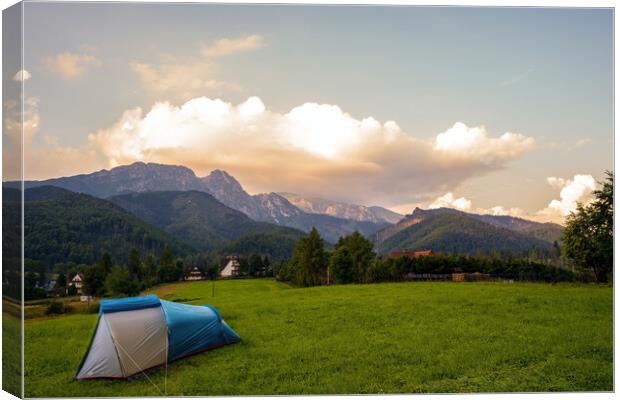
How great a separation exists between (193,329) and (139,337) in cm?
78

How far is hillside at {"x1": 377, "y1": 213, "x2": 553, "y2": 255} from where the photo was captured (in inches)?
364

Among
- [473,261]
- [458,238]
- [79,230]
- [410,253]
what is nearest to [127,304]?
[79,230]

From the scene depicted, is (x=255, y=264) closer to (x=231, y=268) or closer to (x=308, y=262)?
(x=231, y=268)

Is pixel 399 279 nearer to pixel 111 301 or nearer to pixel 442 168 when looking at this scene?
pixel 442 168

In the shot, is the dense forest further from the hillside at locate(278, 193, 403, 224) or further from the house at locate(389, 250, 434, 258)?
the hillside at locate(278, 193, 403, 224)

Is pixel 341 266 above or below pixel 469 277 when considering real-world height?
above

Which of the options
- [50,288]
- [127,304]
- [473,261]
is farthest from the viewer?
[473,261]

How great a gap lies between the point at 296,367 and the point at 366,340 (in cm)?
115

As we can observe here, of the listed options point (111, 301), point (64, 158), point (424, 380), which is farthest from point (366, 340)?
point (64, 158)

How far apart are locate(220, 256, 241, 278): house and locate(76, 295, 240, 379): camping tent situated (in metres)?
1.11

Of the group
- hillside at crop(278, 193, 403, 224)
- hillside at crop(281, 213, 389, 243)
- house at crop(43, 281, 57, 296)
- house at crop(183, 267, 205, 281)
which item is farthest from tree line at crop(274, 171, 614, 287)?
house at crop(43, 281, 57, 296)

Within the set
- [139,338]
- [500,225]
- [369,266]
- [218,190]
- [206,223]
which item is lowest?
[139,338]

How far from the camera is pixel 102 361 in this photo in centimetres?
754

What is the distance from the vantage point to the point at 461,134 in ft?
29.1
